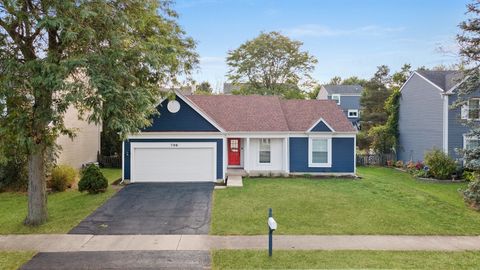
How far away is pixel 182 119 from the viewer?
758 inches

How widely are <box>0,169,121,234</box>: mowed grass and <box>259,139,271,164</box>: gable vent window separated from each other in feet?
28.7

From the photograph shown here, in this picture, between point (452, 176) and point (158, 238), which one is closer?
point (158, 238)

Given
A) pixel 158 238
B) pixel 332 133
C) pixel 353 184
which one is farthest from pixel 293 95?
pixel 158 238

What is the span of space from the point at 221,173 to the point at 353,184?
22.7 ft

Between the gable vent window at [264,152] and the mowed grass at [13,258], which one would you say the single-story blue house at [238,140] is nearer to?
the gable vent window at [264,152]

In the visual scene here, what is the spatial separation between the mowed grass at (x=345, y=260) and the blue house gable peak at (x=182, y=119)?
10.8 meters

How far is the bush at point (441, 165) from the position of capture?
22.0 m

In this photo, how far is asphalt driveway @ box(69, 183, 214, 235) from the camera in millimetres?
11359

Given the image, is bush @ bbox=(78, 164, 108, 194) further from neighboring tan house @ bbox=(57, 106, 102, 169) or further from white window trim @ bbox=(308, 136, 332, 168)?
white window trim @ bbox=(308, 136, 332, 168)

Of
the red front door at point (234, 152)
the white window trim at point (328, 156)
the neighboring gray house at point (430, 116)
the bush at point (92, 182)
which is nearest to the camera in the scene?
the bush at point (92, 182)

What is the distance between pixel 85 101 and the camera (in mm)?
9906

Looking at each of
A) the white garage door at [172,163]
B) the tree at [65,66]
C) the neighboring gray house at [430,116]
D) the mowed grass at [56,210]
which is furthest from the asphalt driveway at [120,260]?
the neighboring gray house at [430,116]

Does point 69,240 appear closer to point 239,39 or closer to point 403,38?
point 403,38

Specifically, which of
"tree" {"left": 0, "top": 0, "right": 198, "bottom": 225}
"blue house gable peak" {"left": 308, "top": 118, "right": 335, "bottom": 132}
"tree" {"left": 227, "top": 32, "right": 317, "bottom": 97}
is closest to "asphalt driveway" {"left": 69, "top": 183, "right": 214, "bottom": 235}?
"tree" {"left": 0, "top": 0, "right": 198, "bottom": 225}
